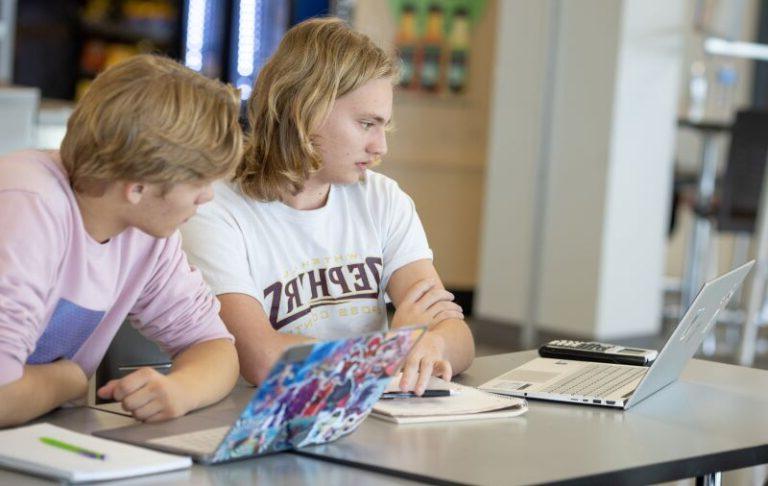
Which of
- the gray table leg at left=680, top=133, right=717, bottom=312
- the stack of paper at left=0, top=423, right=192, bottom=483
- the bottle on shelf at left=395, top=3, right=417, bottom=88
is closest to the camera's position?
the stack of paper at left=0, top=423, right=192, bottom=483

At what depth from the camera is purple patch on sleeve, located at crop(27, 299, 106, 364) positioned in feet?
4.86

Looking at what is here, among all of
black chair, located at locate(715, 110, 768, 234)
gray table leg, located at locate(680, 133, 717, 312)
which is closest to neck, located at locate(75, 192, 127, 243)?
black chair, located at locate(715, 110, 768, 234)

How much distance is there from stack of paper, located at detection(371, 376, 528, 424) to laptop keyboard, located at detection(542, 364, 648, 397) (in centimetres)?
11

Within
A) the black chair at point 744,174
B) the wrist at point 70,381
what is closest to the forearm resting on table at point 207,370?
the wrist at point 70,381

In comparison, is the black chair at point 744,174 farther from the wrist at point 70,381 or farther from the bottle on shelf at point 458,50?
the wrist at point 70,381

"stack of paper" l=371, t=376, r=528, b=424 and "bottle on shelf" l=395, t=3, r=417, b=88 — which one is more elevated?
"bottle on shelf" l=395, t=3, r=417, b=88

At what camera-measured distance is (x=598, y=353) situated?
193 centimetres

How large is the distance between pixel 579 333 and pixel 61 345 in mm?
4047

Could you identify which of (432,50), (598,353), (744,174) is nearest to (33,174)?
(598,353)

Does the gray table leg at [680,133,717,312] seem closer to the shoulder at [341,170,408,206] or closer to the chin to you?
the shoulder at [341,170,408,206]

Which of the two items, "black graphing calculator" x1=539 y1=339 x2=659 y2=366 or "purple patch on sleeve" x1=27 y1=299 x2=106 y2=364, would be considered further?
"black graphing calculator" x1=539 y1=339 x2=659 y2=366

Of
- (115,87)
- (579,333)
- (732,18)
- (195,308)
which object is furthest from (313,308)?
(732,18)

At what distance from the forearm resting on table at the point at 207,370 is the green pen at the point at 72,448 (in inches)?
10.0

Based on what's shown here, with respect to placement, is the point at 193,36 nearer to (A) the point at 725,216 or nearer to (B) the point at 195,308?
(A) the point at 725,216
